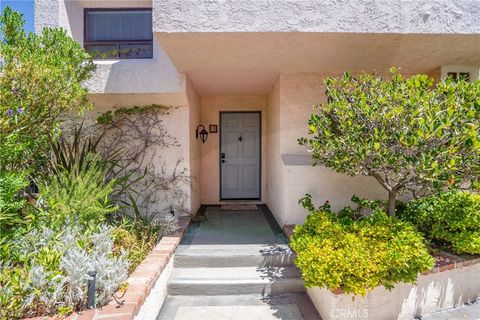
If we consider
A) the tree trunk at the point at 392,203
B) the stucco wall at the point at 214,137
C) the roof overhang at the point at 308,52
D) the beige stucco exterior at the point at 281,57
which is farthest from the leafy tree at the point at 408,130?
the stucco wall at the point at 214,137

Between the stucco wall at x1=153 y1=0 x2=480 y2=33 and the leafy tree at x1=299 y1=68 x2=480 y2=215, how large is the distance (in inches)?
34.2

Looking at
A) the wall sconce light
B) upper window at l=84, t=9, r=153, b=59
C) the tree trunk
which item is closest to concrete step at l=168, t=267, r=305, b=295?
the tree trunk

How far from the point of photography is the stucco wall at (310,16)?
152 inches

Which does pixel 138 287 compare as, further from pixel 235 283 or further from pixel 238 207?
pixel 238 207

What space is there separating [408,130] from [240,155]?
5.28 meters

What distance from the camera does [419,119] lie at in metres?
3.23

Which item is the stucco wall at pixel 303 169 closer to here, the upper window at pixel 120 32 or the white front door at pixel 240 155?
the white front door at pixel 240 155

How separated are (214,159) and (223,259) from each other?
418 cm

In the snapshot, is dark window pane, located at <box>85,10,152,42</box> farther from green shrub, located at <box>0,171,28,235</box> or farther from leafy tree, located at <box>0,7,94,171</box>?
green shrub, located at <box>0,171,28,235</box>

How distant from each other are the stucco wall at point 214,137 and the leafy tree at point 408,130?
411cm

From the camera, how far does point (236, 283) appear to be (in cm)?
397

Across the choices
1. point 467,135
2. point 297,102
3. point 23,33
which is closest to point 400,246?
point 467,135

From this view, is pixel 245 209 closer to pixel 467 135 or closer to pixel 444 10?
pixel 467 135

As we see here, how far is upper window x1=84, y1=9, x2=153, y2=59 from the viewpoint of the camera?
6.13 meters
